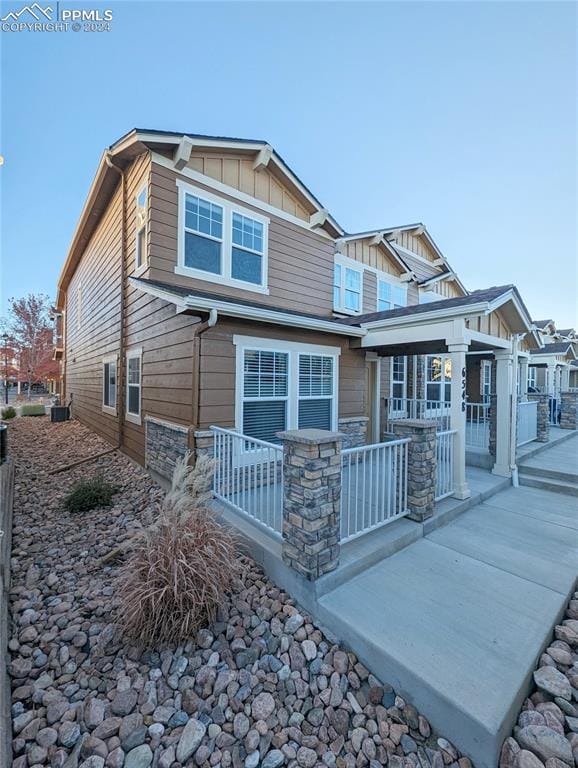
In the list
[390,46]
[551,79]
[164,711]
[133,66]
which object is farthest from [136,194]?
[551,79]

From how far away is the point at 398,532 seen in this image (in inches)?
146

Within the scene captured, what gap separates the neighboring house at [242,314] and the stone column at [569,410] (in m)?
4.77

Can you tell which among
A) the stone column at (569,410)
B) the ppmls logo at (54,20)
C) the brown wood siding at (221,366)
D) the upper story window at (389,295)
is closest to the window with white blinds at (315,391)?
the brown wood siding at (221,366)

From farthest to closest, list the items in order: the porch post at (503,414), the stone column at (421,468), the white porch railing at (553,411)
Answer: the white porch railing at (553,411) → the porch post at (503,414) → the stone column at (421,468)

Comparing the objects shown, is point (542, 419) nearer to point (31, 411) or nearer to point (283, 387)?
point (283, 387)

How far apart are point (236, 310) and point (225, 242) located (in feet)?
7.28

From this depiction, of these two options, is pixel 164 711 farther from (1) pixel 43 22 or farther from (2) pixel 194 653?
(1) pixel 43 22

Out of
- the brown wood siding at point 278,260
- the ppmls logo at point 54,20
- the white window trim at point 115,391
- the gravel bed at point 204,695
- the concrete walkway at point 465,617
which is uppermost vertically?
the ppmls logo at point 54,20

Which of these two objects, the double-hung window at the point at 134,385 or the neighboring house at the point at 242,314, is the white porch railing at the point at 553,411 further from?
the double-hung window at the point at 134,385

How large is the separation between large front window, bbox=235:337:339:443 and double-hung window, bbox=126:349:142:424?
9.46 ft

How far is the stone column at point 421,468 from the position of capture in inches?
156

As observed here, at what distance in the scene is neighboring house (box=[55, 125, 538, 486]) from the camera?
4.98 metres

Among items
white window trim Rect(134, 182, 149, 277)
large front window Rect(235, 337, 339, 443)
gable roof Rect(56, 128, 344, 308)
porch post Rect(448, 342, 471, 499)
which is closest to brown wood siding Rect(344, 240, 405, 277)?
gable roof Rect(56, 128, 344, 308)

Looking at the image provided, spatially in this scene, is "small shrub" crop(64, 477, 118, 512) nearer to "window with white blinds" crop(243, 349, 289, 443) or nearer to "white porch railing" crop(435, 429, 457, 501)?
"window with white blinds" crop(243, 349, 289, 443)
